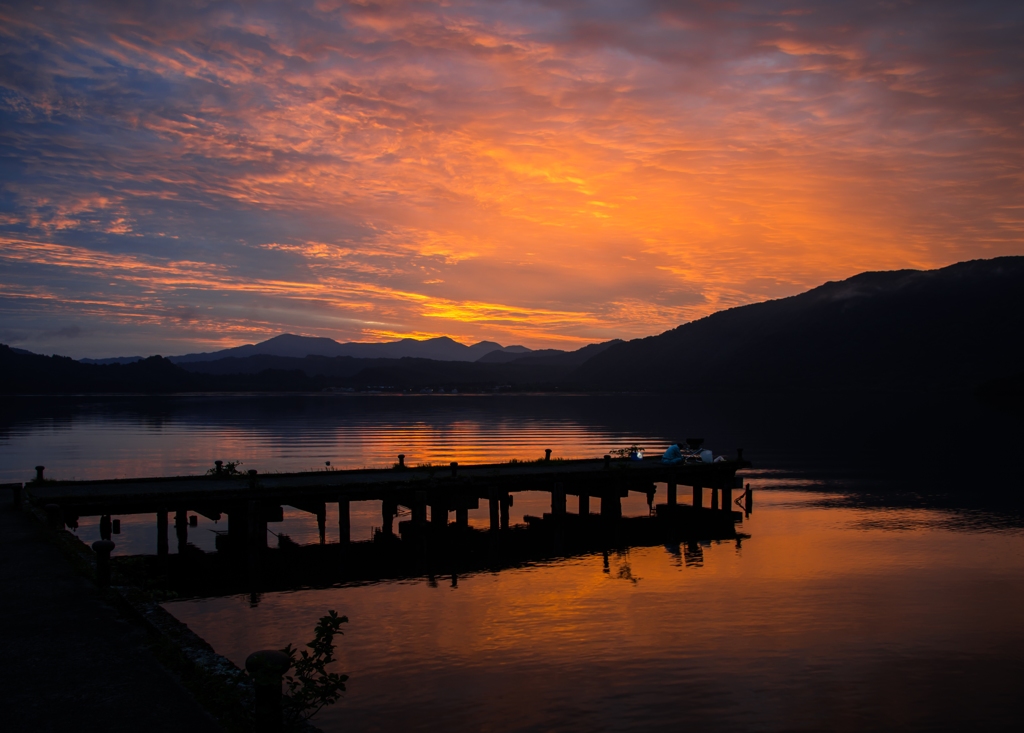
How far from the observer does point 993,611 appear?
25.4 meters

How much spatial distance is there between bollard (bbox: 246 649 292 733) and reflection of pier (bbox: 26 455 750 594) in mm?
16893

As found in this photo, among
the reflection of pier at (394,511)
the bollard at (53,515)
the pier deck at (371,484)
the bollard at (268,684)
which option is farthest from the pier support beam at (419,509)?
the bollard at (268,684)

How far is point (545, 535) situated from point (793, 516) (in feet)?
52.0

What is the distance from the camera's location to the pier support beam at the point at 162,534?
1195 inches

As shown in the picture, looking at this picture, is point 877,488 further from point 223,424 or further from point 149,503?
point 223,424

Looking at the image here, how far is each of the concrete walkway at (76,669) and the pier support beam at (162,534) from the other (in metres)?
13.1

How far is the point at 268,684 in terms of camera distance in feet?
29.3

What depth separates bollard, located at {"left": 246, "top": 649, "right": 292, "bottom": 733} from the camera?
872cm

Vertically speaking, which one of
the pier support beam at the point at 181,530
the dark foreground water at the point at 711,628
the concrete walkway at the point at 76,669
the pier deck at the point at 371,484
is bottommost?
the dark foreground water at the point at 711,628

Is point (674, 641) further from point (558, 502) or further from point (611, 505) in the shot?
point (611, 505)

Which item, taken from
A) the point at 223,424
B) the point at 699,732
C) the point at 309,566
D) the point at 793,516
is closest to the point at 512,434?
the point at 223,424

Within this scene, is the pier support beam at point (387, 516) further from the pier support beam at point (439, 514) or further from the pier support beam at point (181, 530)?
the pier support beam at point (181, 530)

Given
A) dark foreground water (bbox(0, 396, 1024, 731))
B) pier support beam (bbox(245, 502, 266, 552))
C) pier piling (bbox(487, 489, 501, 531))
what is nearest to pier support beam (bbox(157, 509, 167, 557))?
pier support beam (bbox(245, 502, 266, 552))

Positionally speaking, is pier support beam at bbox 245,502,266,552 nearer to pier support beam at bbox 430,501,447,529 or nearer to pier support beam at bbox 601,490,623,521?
pier support beam at bbox 430,501,447,529
